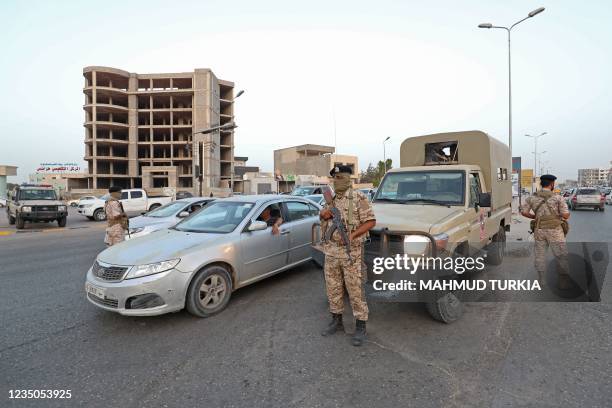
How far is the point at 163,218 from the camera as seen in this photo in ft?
29.1

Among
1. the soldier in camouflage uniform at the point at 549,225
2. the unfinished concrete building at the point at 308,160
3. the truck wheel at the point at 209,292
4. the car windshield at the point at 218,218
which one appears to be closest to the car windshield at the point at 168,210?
the car windshield at the point at 218,218

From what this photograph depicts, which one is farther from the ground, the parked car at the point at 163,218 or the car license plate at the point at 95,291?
the parked car at the point at 163,218

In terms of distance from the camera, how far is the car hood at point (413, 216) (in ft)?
13.0

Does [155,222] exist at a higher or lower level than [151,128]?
lower

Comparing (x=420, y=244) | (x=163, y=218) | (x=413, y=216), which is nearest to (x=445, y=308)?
(x=420, y=244)

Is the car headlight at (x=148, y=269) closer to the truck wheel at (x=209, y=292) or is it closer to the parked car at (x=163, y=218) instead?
the truck wheel at (x=209, y=292)

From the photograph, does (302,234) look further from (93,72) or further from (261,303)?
(93,72)

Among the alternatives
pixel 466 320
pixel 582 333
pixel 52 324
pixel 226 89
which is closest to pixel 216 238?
pixel 52 324

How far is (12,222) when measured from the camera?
1675cm

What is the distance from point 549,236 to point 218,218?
518cm

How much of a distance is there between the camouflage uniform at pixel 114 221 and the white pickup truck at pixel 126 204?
10.9 m

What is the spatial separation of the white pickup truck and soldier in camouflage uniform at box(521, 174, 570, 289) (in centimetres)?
1616

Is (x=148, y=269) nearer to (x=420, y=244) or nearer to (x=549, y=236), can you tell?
(x=420, y=244)

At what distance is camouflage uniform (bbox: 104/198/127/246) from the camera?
21.5 feet
